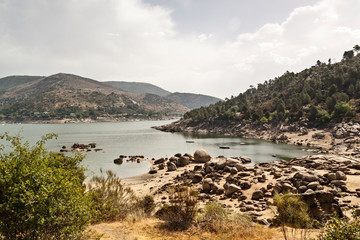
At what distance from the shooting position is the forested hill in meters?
72.4

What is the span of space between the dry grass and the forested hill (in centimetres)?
7325

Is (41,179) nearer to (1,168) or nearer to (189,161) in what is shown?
(1,168)

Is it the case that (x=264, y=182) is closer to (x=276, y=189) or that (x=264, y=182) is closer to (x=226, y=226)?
(x=276, y=189)

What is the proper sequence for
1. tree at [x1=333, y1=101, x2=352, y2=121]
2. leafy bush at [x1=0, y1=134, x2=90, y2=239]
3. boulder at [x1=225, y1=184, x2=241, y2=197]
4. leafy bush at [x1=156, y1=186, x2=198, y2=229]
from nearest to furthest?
1. leafy bush at [x1=0, y1=134, x2=90, y2=239]
2. leafy bush at [x1=156, y1=186, x2=198, y2=229]
3. boulder at [x1=225, y1=184, x2=241, y2=197]
4. tree at [x1=333, y1=101, x2=352, y2=121]

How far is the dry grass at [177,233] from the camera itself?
9273mm

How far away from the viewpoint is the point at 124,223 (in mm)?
11117

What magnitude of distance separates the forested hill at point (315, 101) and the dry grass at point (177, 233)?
73246 mm

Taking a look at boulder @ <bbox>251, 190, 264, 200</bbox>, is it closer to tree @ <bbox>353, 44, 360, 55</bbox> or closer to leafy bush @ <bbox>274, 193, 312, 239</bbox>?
leafy bush @ <bbox>274, 193, 312, 239</bbox>

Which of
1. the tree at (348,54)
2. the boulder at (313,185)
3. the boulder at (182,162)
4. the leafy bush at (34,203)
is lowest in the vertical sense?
the boulder at (182,162)

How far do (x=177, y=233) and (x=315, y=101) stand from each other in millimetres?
101053

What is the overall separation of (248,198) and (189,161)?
21641mm

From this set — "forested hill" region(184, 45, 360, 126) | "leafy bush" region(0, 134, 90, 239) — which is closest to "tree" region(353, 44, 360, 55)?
"forested hill" region(184, 45, 360, 126)

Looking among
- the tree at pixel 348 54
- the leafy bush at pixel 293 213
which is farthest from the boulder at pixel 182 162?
the tree at pixel 348 54

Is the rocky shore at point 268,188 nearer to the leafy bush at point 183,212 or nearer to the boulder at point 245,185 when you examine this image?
the boulder at point 245,185
